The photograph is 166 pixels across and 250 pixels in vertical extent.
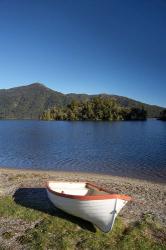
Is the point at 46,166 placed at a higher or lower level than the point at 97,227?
lower

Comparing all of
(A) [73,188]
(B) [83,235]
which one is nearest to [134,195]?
(A) [73,188]

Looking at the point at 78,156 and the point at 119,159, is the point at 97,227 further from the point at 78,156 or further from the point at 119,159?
the point at 78,156

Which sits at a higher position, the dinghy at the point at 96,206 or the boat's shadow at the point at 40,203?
the dinghy at the point at 96,206

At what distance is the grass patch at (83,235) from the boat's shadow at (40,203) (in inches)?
10.0

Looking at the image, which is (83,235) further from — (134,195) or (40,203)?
(134,195)

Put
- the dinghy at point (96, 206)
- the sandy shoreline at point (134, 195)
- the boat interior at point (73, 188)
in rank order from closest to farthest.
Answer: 1. the dinghy at point (96, 206)
2. the sandy shoreline at point (134, 195)
3. the boat interior at point (73, 188)

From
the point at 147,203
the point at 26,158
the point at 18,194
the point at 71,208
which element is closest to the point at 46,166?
the point at 26,158

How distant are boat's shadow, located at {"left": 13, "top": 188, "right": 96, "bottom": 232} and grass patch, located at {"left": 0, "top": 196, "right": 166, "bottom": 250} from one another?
0.25 metres

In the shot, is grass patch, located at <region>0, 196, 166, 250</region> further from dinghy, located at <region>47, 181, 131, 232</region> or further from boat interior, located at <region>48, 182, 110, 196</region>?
boat interior, located at <region>48, 182, 110, 196</region>

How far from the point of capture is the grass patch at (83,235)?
13.9m

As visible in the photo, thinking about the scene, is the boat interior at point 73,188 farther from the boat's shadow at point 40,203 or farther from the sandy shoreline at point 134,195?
the sandy shoreline at point 134,195

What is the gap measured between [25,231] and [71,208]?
266 cm

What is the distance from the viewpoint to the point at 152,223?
1675 cm

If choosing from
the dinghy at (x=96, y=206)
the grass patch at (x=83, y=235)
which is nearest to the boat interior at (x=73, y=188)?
the grass patch at (x=83, y=235)
